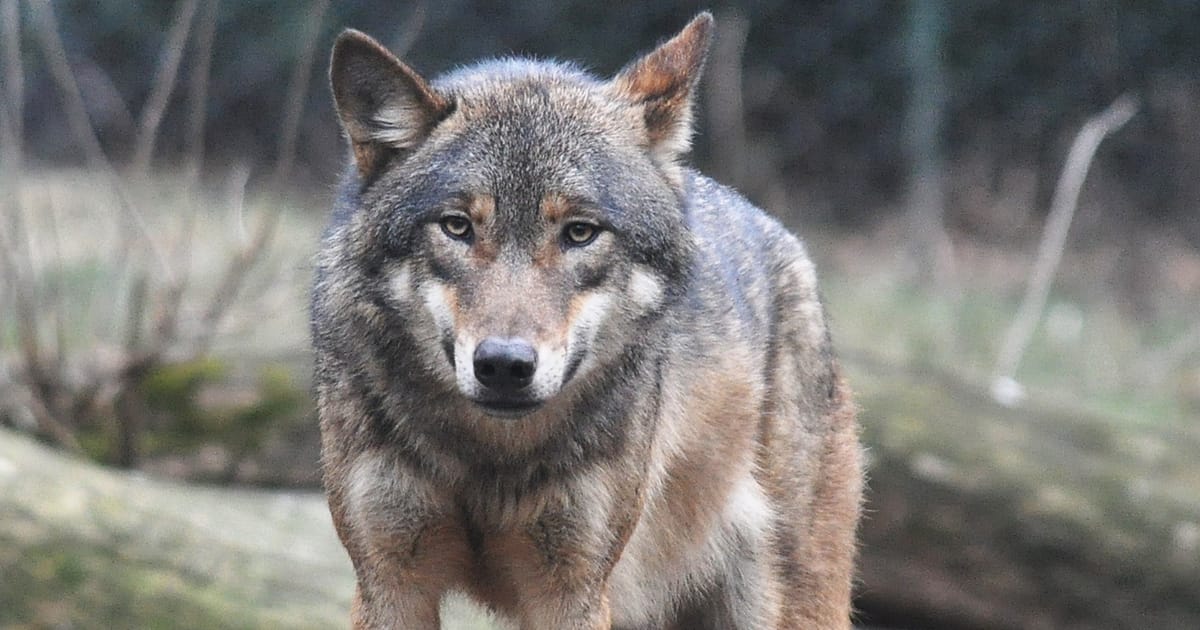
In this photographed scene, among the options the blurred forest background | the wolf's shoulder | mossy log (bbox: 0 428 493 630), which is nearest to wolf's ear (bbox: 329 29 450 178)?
the wolf's shoulder

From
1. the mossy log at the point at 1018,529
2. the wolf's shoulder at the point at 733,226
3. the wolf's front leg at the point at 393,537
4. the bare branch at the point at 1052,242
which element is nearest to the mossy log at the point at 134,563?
the wolf's front leg at the point at 393,537

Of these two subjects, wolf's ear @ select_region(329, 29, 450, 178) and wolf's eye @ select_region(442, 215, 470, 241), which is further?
wolf's ear @ select_region(329, 29, 450, 178)

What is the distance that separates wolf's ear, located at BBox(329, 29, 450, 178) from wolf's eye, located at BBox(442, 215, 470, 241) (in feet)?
0.93

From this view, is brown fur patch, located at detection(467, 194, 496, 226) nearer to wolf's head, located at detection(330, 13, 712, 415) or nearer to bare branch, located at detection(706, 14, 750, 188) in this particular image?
wolf's head, located at detection(330, 13, 712, 415)

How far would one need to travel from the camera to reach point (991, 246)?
1101 cm

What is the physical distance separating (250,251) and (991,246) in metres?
5.96

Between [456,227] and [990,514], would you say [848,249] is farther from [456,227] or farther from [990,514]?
[456,227]

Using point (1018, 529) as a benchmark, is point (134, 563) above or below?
below

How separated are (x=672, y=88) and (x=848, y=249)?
23.8 feet

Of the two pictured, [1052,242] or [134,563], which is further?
[1052,242]

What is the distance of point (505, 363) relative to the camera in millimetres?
3166

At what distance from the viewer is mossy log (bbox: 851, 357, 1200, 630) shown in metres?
6.73

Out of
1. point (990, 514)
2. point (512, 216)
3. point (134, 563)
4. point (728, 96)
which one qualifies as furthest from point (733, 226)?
point (728, 96)

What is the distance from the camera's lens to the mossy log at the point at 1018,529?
265 inches
